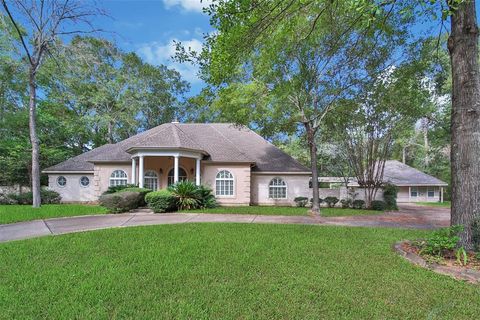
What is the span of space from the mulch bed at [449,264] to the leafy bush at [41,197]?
815 inches

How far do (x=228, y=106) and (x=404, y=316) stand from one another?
12261mm

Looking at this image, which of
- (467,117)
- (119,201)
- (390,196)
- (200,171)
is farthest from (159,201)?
(390,196)

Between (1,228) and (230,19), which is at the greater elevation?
(230,19)

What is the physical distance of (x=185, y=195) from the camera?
48.3ft

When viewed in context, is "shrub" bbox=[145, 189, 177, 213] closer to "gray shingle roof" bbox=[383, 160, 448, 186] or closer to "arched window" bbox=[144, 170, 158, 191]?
"arched window" bbox=[144, 170, 158, 191]

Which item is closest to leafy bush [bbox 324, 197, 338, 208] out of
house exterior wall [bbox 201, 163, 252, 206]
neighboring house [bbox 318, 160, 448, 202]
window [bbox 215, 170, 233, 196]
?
house exterior wall [bbox 201, 163, 252, 206]

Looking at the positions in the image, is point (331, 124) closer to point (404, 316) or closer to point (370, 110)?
point (370, 110)

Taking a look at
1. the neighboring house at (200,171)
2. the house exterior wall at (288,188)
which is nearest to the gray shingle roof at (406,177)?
the house exterior wall at (288,188)

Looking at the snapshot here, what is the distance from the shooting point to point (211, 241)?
700cm

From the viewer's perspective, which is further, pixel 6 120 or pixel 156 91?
pixel 156 91

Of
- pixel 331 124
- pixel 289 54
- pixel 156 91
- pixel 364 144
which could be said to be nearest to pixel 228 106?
pixel 289 54

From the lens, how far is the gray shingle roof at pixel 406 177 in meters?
30.1

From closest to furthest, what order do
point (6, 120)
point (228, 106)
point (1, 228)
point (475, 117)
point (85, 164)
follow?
1. point (475, 117)
2. point (1, 228)
3. point (228, 106)
4. point (85, 164)
5. point (6, 120)

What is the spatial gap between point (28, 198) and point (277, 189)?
1626 centimetres
